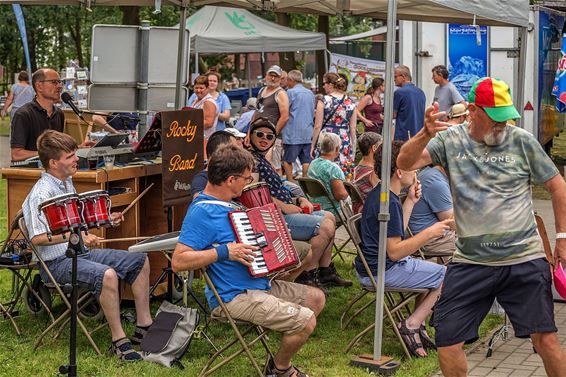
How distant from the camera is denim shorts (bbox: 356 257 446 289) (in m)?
6.39

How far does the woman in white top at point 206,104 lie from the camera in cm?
1199

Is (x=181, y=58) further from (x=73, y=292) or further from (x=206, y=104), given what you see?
(x=206, y=104)

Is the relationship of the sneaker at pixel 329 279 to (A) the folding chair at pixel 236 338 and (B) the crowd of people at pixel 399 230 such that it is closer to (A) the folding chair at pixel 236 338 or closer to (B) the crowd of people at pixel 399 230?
(B) the crowd of people at pixel 399 230

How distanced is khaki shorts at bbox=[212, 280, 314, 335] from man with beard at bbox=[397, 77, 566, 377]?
0.93 metres

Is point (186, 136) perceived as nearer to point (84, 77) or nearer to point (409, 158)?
point (409, 158)

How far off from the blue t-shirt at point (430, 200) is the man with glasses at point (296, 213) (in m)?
0.96

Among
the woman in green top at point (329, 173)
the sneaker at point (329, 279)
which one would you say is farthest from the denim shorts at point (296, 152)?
the sneaker at point (329, 279)

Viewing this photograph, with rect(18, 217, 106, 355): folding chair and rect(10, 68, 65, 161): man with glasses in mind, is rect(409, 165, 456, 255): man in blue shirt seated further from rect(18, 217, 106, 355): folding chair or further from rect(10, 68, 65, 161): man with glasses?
rect(10, 68, 65, 161): man with glasses

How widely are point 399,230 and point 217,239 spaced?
124cm

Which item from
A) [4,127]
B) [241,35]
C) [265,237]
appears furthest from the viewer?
[4,127]

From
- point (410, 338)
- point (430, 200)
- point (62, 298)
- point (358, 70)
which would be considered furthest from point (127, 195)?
point (358, 70)

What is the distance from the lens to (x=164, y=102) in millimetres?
8539

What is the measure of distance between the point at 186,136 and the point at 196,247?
2077mm

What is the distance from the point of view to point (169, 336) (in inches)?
246
